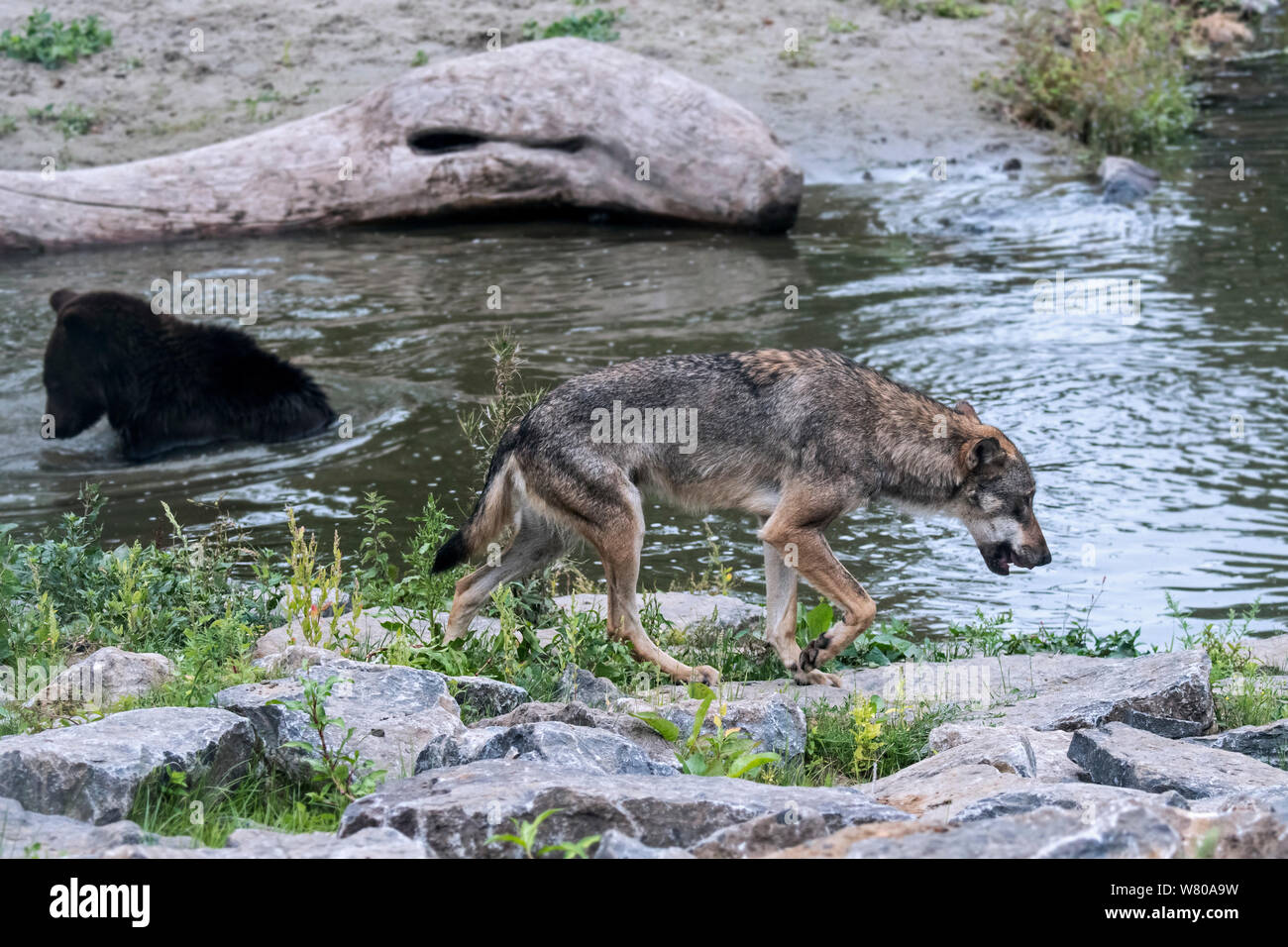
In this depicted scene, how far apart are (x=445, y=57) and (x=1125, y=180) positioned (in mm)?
9087

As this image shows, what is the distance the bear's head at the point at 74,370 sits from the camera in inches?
409

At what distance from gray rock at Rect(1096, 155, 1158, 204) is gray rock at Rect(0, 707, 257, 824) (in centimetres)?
1497

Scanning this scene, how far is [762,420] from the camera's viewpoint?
693cm

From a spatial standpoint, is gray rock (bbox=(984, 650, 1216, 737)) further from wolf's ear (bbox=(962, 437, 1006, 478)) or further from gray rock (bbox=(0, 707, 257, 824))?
gray rock (bbox=(0, 707, 257, 824))

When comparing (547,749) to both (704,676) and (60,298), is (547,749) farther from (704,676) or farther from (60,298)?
(60,298)

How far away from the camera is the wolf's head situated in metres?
7.14

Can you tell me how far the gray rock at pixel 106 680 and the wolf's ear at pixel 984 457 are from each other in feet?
13.0

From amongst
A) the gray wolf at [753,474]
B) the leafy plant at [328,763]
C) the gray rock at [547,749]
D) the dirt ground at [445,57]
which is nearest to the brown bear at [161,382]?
the gray wolf at [753,474]

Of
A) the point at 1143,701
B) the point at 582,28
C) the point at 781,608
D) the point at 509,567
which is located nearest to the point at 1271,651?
the point at 1143,701

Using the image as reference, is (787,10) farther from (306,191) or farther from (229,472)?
(229,472)

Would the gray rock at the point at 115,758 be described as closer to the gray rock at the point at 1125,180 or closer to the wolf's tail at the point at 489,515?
the wolf's tail at the point at 489,515

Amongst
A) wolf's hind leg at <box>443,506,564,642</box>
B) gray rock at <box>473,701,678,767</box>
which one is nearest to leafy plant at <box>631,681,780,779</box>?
gray rock at <box>473,701,678,767</box>
